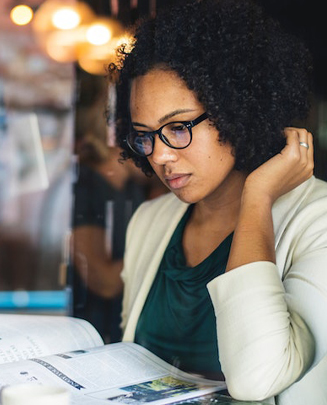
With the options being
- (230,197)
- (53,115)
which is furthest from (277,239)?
(53,115)

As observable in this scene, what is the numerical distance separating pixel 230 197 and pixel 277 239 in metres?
0.27

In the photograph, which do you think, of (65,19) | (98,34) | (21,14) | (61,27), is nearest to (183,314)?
(98,34)

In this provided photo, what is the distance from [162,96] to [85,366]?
0.55 m

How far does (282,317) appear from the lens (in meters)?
0.98

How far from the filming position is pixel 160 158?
1.29m

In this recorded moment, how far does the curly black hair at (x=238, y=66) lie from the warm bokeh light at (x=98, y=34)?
3.17ft

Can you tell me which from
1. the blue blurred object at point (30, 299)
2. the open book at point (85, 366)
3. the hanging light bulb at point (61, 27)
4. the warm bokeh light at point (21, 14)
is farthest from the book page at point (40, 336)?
the warm bokeh light at point (21, 14)

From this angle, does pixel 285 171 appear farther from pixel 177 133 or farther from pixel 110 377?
pixel 110 377

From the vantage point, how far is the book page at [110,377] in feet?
3.00

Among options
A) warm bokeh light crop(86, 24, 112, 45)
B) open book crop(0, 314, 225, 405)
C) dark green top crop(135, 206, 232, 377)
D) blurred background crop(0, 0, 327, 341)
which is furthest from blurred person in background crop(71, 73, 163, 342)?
open book crop(0, 314, 225, 405)

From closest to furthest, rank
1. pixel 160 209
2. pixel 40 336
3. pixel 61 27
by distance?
1. pixel 40 336
2. pixel 160 209
3. pixel 61 27

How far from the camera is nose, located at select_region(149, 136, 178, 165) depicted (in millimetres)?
1275

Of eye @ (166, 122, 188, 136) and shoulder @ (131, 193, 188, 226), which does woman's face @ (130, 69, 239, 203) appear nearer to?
eye @ (166, 122, 188, 136)

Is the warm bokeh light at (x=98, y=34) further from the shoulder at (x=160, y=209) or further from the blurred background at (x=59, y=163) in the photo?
the shoulder at (x=160, y=209)
